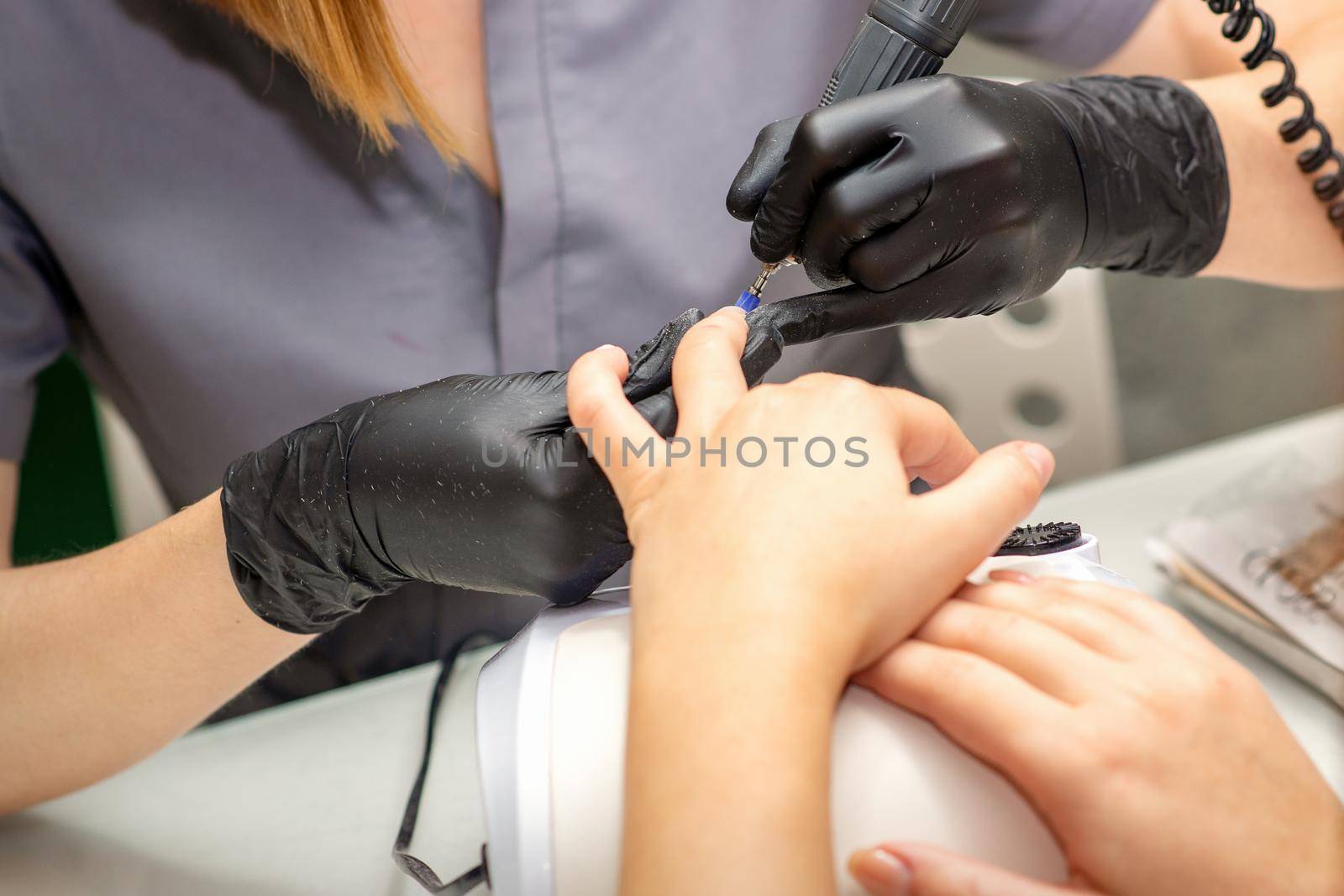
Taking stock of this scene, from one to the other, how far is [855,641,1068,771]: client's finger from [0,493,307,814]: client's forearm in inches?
13.6

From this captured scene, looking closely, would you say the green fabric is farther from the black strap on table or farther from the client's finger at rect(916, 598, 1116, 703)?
the client's finger at rect(916, 598, 1116, 703)

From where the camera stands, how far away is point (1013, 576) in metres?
0.37

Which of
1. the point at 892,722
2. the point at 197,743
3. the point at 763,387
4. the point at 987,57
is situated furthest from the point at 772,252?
the point at 987,57

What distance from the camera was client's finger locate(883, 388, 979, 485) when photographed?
1.22 ft

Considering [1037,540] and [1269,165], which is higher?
[1269,165]

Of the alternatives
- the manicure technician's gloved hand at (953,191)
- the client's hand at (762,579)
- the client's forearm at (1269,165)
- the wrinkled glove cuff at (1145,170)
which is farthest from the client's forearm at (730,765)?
the client's forearm at (1269,165)

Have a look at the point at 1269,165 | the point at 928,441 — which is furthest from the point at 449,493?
the point at 1269,165

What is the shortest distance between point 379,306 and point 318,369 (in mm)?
53

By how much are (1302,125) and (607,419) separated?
53 centimetres

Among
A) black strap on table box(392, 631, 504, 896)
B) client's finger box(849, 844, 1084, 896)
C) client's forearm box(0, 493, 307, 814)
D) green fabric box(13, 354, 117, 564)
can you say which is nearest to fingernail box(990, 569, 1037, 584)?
client's finger box(849, 844, 1084, 896)

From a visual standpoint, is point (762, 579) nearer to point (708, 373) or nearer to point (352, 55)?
point (708, 373)

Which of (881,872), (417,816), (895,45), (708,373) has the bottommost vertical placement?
(417,816)

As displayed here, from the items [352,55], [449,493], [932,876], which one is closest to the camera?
[932,876]

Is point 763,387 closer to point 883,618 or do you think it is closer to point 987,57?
point 883,618
